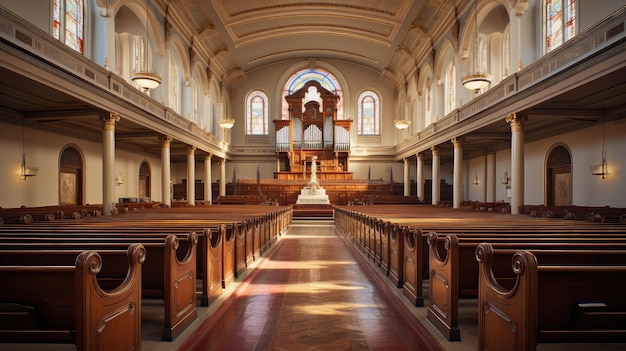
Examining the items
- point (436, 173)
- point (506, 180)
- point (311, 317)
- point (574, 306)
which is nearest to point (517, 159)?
point (506, 180)

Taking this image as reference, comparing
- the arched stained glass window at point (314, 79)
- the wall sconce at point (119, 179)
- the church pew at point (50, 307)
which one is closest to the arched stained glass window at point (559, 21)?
the church pew at point (50, 307)

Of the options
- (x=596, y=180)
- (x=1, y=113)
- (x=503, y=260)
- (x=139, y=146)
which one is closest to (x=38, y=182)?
(x=1, y=113)

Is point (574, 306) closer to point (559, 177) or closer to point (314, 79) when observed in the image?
point (559, 177)

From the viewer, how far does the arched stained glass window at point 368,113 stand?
2972 cm

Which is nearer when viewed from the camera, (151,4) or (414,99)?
(151,4)

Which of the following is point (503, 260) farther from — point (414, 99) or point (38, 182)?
point (414, 99)

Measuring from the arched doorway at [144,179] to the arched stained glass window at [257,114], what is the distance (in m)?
9.46

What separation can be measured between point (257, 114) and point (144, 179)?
10.7 meters

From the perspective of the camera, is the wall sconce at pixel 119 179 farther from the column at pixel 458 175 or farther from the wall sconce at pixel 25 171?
the column at pixel 458 175

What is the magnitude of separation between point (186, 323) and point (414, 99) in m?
22.7

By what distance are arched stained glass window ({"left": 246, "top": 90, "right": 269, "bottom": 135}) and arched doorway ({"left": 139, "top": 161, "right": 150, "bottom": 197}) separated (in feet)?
31.0

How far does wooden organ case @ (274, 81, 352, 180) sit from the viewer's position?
28.1m

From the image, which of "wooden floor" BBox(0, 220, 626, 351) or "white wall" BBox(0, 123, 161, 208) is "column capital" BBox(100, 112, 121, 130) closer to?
"white wall" BBox(0, 123, 161, 208)

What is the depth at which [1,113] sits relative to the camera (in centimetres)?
1139
